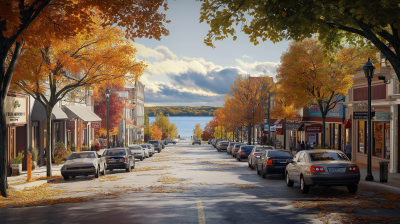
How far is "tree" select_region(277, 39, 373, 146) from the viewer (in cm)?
2619

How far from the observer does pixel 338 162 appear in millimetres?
13688

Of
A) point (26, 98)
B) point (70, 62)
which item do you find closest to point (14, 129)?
point (26, 98)

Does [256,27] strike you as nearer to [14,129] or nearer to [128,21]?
[128,21]

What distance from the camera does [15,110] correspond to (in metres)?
23.1

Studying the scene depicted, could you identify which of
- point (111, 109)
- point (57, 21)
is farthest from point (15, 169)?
point (111, 109)

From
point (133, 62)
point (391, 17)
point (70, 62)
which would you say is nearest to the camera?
point (391, 17)

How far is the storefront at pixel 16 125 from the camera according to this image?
22.2 metres

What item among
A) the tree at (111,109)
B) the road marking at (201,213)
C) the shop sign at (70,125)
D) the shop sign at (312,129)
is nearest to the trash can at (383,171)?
the road marking at (201,213)

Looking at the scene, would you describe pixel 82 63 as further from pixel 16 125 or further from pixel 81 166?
pixel 16 125

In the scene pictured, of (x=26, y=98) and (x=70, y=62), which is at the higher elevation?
(x=70, y=62)

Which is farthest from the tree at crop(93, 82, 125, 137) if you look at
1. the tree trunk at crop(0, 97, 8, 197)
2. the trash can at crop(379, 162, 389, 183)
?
the trash can at crop(379, 162, 389, 183)

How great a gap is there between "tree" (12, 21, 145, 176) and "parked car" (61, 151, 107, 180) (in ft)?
4.23

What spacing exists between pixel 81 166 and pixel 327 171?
12.1 meters

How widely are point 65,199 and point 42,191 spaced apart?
3047mm
